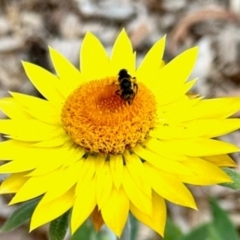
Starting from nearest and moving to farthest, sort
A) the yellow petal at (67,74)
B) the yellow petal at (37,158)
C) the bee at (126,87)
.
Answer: the yellow petal at (37,158) → the bee at (126,87) → the yellow petal at (67,74)

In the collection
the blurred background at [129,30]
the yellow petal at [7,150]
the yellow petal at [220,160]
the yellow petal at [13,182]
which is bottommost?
the yellow petal at [220,160]

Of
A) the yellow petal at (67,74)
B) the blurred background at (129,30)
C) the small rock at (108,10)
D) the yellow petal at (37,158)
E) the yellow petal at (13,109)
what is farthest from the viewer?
the small rock at (108,10)

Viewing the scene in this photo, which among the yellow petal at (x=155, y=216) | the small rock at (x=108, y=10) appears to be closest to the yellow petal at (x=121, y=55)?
the yellow petal at (x=155, y=216)

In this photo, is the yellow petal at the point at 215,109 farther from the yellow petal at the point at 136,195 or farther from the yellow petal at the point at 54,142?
the yellow petal at the point at 54,142

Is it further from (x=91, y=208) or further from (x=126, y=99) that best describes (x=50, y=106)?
(x=91, y=208)

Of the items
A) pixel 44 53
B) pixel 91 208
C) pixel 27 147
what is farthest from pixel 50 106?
pixel 44 53

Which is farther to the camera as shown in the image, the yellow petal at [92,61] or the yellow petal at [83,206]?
the yellow petal at [92,61]

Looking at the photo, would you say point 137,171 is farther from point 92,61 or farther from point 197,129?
point 92,61
